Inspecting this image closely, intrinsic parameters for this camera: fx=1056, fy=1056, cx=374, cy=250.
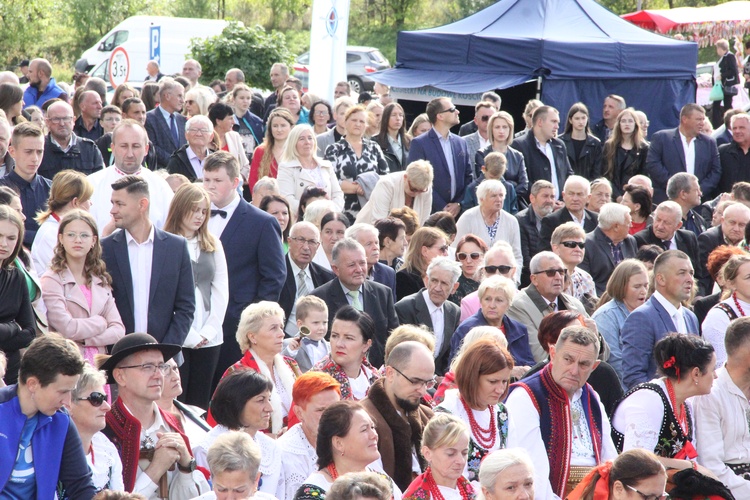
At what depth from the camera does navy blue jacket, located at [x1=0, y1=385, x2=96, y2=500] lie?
167 inches

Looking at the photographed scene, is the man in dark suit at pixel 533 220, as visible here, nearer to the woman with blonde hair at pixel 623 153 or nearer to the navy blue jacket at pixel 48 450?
the woman with blonde hair at pixel 623 153

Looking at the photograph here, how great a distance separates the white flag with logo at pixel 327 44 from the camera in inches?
581

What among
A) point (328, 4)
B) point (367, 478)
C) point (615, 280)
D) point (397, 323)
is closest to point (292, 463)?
point (367, 478)

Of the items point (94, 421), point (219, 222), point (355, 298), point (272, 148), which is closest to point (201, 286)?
point (219, 222)

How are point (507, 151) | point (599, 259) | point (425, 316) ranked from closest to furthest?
point (425, 316), point (599, 259), point (507, 151)

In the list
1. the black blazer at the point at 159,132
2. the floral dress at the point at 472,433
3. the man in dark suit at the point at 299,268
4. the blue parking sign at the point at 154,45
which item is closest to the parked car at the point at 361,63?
the blue parking sign at the point at 154,45

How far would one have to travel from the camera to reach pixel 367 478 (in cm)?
404

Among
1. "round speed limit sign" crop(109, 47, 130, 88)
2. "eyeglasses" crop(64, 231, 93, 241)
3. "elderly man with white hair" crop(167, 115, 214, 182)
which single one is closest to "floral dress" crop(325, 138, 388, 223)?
"elderly man with white hair" crop(167, 115, 214, 182)

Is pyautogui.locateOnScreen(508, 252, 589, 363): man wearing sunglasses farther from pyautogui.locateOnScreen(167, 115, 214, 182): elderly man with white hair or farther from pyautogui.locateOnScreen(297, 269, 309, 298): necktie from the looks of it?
pyautogui.locateOnScreen(167, 115, 214, 182): elderly man with white hair

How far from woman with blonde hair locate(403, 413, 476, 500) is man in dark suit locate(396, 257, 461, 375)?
2.30 metres

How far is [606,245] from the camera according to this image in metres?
8.79

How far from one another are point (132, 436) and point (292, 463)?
793 millimetres

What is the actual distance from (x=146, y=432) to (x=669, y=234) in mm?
5635

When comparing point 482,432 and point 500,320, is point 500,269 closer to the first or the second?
point 500,320
